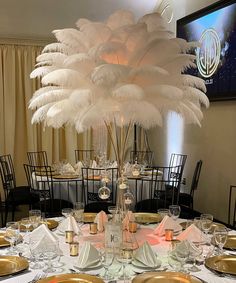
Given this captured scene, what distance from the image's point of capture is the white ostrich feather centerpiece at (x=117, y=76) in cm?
184

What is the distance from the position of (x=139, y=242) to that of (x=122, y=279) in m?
0.50

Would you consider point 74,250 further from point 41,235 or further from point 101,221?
point 101,221

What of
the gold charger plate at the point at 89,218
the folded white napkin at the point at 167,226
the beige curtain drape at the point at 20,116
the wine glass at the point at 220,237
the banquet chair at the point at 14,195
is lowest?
the banquet chair at the point at 14,195

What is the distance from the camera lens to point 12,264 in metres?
1.86

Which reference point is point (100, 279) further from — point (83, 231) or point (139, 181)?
point (139, 181)

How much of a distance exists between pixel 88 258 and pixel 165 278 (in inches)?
14.4

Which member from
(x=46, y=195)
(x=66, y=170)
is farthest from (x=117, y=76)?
(x=66, y=170)

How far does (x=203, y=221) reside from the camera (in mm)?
2168

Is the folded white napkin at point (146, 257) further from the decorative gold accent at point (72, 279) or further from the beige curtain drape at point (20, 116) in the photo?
the beige curtain drape at point (20, 116)

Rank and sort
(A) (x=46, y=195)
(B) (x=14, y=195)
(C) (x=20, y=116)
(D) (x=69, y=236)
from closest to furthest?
(D) (x=69, y=236), (A) (x=46, y=195), (B) (x=14, y=195), (C) (x=20, y=116)

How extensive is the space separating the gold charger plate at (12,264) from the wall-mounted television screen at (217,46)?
349 centimetres

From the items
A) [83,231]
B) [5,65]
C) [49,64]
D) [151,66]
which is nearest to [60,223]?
[83,231]

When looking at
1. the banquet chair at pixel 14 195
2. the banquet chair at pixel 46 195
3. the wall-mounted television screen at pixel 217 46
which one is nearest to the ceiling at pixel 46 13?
the wall-mounted television screen at pixel 217 46

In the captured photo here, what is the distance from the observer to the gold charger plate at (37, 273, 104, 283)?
5.51ft
